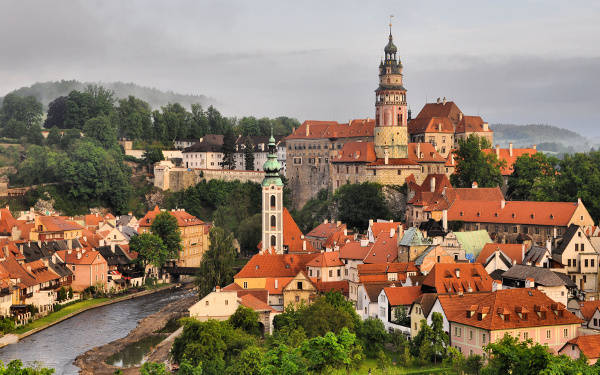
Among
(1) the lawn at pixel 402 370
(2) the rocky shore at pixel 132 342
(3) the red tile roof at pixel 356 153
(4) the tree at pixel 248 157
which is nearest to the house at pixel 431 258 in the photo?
(1) the lawn at pixel 402 370

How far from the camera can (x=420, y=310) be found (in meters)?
40.7

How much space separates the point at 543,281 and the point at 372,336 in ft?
33.3

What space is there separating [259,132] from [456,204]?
61.0m

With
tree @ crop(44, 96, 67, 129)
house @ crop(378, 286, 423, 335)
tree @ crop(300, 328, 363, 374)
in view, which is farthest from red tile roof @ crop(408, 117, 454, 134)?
tree @ crop(44, 96, 67, 129)

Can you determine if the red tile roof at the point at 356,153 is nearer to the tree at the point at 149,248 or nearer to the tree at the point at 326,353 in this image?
the tree at the point at 149,248

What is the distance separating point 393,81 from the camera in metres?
76.8

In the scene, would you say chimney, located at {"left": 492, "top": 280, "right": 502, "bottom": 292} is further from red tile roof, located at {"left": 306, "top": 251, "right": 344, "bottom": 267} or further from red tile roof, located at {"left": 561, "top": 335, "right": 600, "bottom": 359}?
red tile roof, located at {"left": 306, "top": 251, "right": 344, "bottom": 267}

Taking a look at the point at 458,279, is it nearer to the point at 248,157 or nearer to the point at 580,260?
the point at 580,260

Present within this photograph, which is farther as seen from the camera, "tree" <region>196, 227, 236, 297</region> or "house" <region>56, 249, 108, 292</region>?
"house" <region>56, 249, 108, 292</region>

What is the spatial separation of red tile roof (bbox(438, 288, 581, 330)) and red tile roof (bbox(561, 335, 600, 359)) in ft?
6.65

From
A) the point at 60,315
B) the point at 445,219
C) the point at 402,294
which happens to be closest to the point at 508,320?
the point at 402,294

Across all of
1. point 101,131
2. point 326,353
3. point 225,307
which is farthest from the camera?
point 101,131

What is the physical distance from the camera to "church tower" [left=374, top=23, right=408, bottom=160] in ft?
249

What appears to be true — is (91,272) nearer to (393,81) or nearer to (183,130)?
(393,81)
